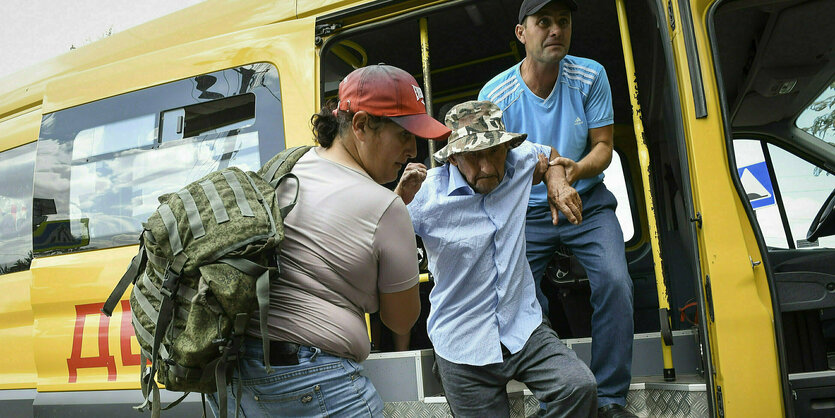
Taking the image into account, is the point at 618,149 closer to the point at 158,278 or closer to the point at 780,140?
the point at 780,140

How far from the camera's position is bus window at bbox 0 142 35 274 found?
421cm

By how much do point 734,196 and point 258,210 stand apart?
1618 mm

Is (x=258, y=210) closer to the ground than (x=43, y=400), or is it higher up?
higher up

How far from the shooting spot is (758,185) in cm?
383

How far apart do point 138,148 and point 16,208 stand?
1470mm

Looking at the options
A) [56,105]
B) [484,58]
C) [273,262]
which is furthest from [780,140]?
[56,105]

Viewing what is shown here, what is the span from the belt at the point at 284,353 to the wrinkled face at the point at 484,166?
1.09 metres

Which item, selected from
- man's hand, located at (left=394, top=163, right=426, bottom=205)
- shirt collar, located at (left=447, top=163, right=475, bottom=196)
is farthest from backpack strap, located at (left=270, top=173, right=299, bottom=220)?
shirt collar, located at (left=447, top=163, right=475, bottom=196)

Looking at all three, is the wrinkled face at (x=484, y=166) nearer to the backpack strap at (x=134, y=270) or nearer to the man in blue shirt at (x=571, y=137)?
the man in blue shirt at (x=571, y=137)

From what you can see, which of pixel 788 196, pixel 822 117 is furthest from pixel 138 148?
pixel 822 117

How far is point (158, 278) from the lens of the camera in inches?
61.2

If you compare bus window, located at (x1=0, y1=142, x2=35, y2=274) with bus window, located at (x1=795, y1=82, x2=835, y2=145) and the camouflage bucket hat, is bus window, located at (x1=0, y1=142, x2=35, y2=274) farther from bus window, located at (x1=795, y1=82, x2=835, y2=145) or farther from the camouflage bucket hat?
bus window, located at (x1=795, y1=82, x2=835, y2=145)

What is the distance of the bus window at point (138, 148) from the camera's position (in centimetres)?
319

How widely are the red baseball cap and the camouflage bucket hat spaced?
0.67m
